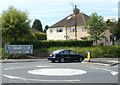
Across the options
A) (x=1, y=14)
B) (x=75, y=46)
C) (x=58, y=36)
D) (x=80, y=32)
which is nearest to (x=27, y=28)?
(x=1, y=14)

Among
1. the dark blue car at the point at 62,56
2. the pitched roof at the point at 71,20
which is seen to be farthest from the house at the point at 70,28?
the dark blue car at the point at 62,56

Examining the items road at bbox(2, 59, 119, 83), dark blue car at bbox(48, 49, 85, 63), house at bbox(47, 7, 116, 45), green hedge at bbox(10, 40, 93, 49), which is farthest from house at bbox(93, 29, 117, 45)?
road at bbox(2, 59, 119, 83)

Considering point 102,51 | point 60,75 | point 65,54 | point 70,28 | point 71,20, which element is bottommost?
point 60,75

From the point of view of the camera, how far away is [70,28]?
186 ft

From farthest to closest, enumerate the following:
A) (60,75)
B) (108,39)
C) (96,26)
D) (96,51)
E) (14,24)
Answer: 1. (108,39)
2. (96,26)
3. (96,51)
4. (14,24)
5. (60,75)

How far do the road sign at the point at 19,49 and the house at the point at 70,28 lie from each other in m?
23.5

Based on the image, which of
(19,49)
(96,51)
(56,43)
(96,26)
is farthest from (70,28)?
(19,49)

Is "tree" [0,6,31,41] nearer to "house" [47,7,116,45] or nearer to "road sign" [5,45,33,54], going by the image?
"road sign" [5,45,33,54]

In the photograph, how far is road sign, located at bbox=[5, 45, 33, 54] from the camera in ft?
99.8

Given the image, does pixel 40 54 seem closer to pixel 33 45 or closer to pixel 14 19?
pixel 33 45

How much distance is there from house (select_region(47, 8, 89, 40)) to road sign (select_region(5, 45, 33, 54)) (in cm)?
2345

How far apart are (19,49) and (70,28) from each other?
90.0ft

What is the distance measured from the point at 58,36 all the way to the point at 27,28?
84.3ft

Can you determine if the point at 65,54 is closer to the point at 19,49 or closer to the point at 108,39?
the point at 19,49
